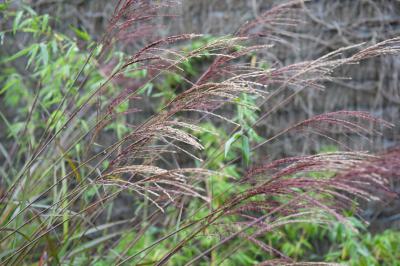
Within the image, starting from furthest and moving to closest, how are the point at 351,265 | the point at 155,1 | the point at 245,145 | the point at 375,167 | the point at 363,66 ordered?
1. the point at 363,66
2. the point at 351,265
3. the point at 155,1
4. the point at 245,145
5. the point at 375,167

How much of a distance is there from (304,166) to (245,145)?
44cm

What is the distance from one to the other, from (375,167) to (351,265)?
4.78 feet

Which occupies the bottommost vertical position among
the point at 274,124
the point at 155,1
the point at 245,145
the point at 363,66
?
the point at 274,124

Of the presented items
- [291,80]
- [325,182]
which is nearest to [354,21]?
[291,80]

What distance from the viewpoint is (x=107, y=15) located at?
11.8ft

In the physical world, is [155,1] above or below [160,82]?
above

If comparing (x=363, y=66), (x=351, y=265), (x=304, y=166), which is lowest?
(x=351, y=265)

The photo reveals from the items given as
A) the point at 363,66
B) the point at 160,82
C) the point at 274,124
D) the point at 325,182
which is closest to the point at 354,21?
the point at 363,66

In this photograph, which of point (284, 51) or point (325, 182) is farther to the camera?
point (284, 51)

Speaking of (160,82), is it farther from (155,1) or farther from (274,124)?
(155,1)

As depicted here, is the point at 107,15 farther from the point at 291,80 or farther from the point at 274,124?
the point at 291,80

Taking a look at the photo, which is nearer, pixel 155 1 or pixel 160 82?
pixel 155 1

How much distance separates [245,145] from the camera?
155cm

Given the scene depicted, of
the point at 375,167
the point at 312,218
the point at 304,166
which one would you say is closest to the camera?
the point at 375,167
